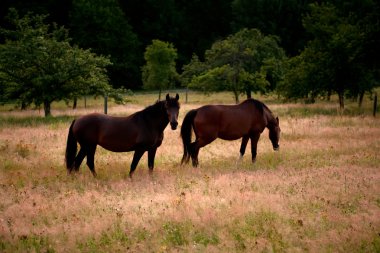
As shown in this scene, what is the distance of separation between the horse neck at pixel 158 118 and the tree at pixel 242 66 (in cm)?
1984

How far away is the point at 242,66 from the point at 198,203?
24309 mm

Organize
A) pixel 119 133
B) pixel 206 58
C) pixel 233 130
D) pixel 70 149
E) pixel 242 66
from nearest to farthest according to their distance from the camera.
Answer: pixel 119 133 < pixel 70 149 < pixel 233 130 < pixel 242 66 < pixel 206 58

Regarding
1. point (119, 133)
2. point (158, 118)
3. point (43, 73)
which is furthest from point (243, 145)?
point (43, 73)

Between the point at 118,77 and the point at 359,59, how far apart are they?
→ 43424 mm

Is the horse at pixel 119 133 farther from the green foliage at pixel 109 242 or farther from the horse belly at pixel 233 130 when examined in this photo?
the green foliage at pixel 109 242

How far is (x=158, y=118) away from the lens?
9.77 m

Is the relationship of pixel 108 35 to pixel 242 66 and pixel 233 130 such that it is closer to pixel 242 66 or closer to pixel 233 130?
pixel 242 66

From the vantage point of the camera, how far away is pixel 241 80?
2914 centimetres

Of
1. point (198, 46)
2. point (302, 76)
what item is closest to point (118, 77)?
point (198, 46)

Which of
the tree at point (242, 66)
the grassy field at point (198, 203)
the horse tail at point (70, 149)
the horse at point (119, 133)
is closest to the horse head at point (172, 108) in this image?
the horse at point (119, 133)

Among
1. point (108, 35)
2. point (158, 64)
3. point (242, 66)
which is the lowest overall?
point (242, 66)

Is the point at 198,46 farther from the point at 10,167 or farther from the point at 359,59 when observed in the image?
the point at 10,167

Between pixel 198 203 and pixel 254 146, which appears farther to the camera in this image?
pixel 254 146

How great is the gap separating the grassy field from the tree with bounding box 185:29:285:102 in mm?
17101
